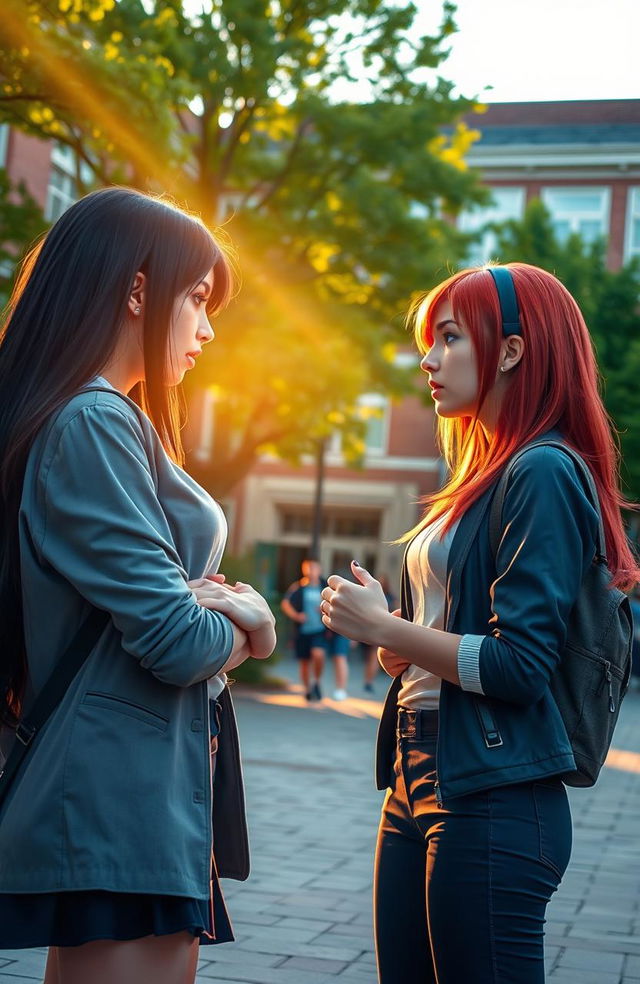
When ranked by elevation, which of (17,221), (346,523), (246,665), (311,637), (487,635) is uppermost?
(17,221)

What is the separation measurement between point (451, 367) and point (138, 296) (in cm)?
63

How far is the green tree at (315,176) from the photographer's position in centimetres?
1405

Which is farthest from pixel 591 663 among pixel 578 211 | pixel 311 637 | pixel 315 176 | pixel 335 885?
pixel 578 211

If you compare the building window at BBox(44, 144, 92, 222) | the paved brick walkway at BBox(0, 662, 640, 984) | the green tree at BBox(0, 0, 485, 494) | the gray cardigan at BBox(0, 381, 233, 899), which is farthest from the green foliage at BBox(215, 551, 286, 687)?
the gray cardigan at BBox(0, 381, 233, 899)

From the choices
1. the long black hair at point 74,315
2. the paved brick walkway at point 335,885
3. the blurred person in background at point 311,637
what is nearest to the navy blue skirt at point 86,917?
the long black hair at point 74,315

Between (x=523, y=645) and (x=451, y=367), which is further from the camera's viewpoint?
(x=451, y=367)

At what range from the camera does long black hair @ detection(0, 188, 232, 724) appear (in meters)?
2.00

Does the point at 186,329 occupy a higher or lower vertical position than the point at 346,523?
higher

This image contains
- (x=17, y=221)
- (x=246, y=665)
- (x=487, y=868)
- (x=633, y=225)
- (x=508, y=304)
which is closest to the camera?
(x=487, y=868)

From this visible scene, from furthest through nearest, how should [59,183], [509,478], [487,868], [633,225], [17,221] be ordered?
[633,225]
[59,183]
[17,221]
[509,478]
[487,868]

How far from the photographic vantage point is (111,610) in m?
1.86

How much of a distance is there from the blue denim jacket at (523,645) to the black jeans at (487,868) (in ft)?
0.19

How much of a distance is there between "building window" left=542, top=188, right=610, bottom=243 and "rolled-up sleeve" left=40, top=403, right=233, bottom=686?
87.3 feet

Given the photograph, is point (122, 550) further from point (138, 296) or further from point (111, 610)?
point (138, 296)
